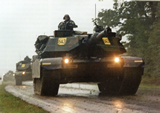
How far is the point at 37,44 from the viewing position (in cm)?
1370

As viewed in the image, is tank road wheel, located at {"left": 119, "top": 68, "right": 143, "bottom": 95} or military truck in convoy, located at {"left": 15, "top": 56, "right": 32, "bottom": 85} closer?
tank road wheel, located at {"left": 119, "top": 68, "right": 143, "bottom": 95}

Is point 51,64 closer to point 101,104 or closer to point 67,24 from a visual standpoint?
point 101,104

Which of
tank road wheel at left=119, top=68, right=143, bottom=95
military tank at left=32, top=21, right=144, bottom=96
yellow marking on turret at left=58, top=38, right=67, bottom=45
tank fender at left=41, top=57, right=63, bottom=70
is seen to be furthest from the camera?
yellow marking on turret at left=58, top=38, right=67, bottom=45

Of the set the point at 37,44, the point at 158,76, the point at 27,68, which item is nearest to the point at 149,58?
the point at 158,76

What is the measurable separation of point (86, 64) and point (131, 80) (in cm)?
208

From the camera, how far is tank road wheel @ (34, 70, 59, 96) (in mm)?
11228

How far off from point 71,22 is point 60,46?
211 centimetres

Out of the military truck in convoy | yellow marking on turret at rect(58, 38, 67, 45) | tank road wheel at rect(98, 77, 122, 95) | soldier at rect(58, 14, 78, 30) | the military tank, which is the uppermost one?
soldier at rect(58, 14, 78, 30)

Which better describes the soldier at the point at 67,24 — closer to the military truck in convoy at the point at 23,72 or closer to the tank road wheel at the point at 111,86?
the tank road wheel at the point at 111,86

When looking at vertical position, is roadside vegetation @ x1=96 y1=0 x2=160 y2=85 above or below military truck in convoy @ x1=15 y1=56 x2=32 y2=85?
above

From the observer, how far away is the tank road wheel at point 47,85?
11.2 metres

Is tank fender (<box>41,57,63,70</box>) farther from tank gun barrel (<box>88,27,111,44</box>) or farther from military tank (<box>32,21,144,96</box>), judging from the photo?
tank gun barrel (<box>88,27,111,44</box>)

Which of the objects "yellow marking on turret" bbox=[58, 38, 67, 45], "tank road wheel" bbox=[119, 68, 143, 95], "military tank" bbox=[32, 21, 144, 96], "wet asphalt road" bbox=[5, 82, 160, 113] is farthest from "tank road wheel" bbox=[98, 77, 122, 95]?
"yellow marking on turret" bbox=[58, 38, 67, 45]

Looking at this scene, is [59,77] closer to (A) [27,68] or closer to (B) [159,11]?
(B) [159,11]
